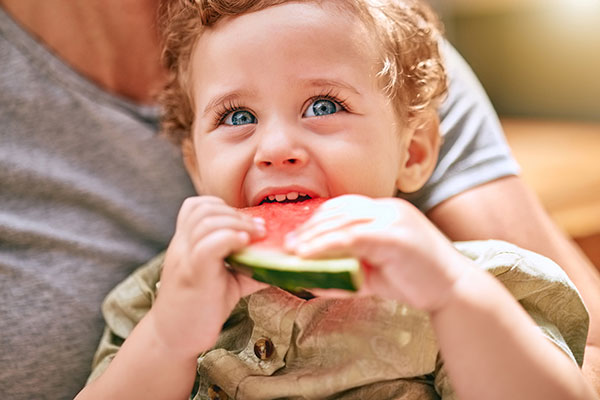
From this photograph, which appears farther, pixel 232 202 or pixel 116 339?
pixel 116 339

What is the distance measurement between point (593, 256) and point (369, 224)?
63.0 inches

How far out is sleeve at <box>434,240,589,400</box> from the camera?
121 centimetres

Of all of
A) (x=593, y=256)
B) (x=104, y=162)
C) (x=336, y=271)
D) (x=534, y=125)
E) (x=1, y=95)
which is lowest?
(x=534, y=125)

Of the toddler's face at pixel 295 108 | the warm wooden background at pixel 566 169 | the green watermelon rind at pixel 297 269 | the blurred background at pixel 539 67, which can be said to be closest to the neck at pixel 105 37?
the toddler's face at pixel 295 108

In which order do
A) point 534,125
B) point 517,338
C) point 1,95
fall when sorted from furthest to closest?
point 534,125 < point 1,95 < point 517,338

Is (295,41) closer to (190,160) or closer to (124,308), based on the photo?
(190,160)

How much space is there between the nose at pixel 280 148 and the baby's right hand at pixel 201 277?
0.16 meters

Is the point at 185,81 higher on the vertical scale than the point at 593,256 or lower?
higher

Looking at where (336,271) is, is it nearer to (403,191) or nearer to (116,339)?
(403,191)

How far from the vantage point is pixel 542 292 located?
4.02ft

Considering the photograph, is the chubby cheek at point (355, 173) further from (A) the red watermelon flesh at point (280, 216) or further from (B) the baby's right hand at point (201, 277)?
(B) the baby's right hand at point (201, 277)

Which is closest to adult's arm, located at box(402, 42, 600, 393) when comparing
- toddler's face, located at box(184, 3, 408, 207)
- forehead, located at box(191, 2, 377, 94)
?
toddler's face, located at box(184, 3, 408, 207)

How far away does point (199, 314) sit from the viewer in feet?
3.19

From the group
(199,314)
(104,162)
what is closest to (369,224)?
(199,314)
